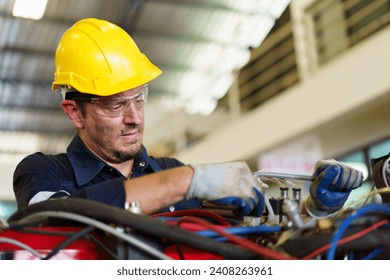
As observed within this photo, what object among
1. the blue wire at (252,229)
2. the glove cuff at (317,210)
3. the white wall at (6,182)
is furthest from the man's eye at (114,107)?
the white wall at (6,182)

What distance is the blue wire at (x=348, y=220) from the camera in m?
0.79

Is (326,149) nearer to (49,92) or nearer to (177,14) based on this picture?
(177,14)

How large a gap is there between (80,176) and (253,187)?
743 millimetres

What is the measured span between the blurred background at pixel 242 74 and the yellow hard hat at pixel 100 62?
2.63 meters

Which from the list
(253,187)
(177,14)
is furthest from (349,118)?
(253,187)

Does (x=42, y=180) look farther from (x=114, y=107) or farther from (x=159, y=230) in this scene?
(x=159, y=230)

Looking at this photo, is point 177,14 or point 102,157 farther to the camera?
point 177,14

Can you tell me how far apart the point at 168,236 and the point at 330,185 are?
465 mm

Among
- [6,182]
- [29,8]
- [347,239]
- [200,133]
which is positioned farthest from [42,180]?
[200,133]

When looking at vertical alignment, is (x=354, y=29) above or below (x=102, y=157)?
above

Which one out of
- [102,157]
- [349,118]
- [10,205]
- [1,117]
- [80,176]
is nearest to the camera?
[80,176]

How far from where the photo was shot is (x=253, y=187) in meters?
0.99

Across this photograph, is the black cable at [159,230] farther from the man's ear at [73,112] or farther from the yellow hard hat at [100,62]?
the man's ear at [73,112]

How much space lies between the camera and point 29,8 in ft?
18.7
